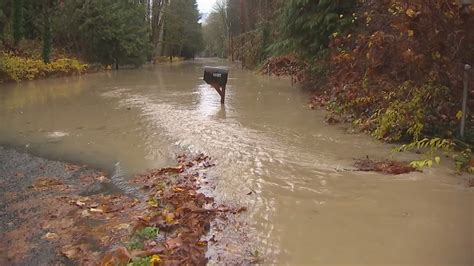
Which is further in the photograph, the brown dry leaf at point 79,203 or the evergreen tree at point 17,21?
the evergreen tree at point 17,21

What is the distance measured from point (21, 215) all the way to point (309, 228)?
3.06 metres

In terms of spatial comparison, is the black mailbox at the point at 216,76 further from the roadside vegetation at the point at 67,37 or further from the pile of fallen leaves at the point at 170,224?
the roadside vegetation at the point at 67,37

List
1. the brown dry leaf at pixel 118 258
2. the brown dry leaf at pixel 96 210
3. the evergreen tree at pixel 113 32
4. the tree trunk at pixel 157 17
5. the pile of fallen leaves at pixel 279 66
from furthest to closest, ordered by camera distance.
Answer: the tree trunk at pixel 157 17 → the evergreen tree at pixel 113 32 → the pile of fallen leaves at pixel 279 66 → the brown dry leaf at pixel 96 210 → the brown dry leaf at pixel 118 258

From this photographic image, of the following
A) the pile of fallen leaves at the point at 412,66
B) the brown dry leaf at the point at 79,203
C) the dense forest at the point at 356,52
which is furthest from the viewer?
the dense forest at the point at 356,52

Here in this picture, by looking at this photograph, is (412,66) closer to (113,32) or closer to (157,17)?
(113,32)

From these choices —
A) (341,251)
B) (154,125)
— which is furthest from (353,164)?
(154,125)

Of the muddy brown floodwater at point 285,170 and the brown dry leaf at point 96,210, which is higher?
the muddy brown floodwater at point 285,170

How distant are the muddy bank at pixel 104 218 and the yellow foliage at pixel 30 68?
15055 millimetres

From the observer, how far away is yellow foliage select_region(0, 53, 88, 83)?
19.7 meters

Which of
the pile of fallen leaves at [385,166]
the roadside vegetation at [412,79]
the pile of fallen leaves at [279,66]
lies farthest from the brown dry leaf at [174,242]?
the pile of fallen leaves at [279,66]

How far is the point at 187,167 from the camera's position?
21.2ft

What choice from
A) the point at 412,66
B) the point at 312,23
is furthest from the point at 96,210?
the point at 312,23

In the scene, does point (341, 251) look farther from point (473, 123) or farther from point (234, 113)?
point (234, 113)

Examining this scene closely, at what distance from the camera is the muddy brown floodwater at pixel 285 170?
3.88 metres
